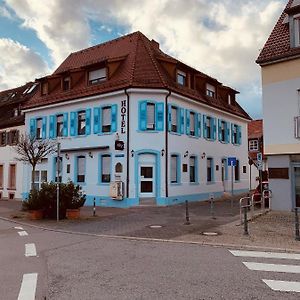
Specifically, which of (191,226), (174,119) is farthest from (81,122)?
(191,226)

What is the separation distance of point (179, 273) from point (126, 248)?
2.92 m

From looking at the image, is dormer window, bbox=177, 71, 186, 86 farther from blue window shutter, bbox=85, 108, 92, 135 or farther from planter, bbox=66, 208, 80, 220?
planter, bbox=66, 208, 80, 220

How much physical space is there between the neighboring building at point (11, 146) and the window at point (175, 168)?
1241cm

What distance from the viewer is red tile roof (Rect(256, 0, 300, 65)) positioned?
16.0 metres

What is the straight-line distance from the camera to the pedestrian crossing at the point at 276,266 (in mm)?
6324

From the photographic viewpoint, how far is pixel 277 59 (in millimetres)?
16328

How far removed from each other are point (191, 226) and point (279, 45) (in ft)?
30.7

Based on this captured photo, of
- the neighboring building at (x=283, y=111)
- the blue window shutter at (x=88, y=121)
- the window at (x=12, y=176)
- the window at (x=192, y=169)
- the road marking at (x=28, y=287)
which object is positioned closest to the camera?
the road marking at (x=28, y=287)

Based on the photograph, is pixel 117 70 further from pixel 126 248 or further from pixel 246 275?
pixel 246 275

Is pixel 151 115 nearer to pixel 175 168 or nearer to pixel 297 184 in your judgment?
pixel 175 168

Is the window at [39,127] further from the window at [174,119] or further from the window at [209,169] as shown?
the window at [209,169]

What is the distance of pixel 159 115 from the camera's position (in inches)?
855

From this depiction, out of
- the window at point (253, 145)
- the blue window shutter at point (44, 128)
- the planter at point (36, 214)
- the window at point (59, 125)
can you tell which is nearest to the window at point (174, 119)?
the window at point (59, 125)

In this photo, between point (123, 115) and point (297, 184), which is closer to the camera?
point (297, 184)
